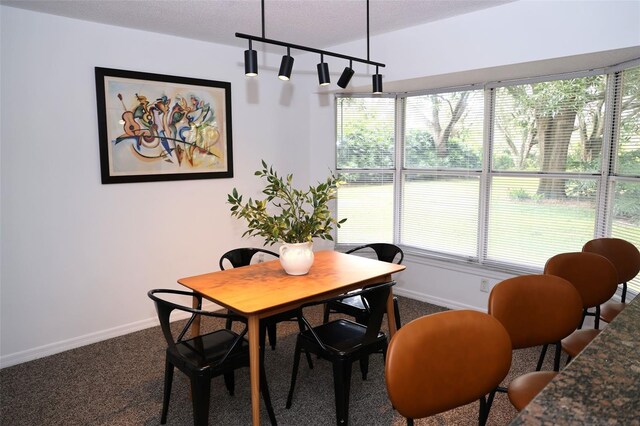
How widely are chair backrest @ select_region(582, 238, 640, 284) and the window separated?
0.28 meters

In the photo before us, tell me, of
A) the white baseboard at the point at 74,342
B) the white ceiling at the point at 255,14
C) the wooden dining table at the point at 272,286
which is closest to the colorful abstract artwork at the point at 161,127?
the white ceiling at the point at 255,14

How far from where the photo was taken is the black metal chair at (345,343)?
2348 millimetres

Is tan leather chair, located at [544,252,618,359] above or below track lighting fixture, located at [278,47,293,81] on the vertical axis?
below

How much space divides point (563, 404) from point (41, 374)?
3.37 m

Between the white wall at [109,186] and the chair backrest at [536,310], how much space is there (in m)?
1.89

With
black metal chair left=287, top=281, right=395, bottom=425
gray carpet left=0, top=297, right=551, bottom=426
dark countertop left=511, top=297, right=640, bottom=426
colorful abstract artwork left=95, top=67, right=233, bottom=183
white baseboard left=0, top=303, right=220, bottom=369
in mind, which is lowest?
gray carpet left=0, top=297, right=551, bottom=426

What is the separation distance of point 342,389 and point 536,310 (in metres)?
1.06

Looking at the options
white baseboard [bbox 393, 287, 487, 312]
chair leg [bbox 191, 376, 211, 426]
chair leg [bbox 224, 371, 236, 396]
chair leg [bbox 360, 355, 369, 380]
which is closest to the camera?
chair leg [bbox 191, 376, 211, 426]

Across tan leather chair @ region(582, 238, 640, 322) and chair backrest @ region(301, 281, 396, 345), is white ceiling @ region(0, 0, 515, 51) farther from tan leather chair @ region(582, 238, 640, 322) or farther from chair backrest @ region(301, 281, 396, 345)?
chair backrest @ region(301, 281, 396, 345)

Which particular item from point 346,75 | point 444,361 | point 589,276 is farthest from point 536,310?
point 346,75

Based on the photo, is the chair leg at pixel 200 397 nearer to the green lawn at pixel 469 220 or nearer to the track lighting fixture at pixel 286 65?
the track lighting fixture at pixel 286 65

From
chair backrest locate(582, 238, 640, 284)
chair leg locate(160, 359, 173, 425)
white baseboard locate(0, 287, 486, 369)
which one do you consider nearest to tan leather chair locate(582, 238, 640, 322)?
chair backrest locate(582, 238, 640, 284)

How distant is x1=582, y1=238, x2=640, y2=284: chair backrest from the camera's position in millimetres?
2848

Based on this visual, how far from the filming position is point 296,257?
2.79m
